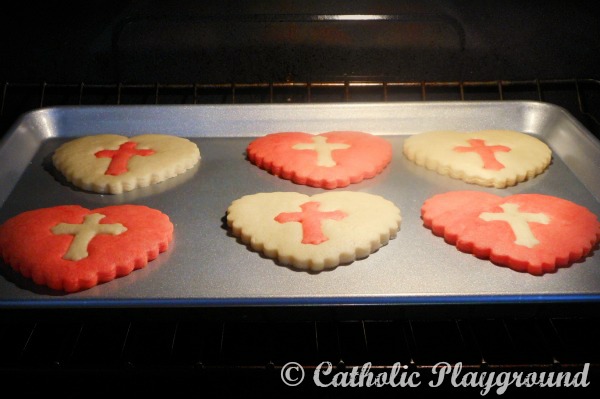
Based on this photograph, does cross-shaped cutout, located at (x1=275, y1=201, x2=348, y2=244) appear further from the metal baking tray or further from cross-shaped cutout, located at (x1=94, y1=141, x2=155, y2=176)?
cross-shaped cutout, located at (x1=94, y1=141, x2=155, y2=176)

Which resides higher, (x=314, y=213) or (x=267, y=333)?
(x=314, y=213)

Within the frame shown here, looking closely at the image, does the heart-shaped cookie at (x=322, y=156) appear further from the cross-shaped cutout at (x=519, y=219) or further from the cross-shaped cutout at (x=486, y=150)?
the cross-shaped cutout at (x=519, y=219)

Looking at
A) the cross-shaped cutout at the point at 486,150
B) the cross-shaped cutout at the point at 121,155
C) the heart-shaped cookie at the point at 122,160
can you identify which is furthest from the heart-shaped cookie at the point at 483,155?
the cross-shaped cutout at the point at 121,155

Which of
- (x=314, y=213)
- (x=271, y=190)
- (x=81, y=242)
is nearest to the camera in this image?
(x=81, y=242)

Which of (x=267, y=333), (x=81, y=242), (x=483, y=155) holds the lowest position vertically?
(x=267, y=333)

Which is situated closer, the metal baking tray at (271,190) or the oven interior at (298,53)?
the metal baking tray at (271,190)

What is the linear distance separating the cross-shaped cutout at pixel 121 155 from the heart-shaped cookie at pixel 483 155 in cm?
74

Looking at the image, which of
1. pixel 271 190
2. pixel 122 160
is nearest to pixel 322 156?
pixel 271 190

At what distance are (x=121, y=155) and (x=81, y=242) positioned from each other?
0.44m

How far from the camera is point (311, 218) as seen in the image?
148cm

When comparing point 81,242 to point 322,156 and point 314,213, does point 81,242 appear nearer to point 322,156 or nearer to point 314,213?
point 314,213

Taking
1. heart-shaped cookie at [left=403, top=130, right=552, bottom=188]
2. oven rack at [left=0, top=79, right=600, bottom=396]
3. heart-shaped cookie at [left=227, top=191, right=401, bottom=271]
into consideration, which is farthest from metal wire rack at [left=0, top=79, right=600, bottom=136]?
heart-shaped cookie at [left=227, top=191, right=401, bottom=271]

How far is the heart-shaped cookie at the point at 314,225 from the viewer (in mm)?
1381

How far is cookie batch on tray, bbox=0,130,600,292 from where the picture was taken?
137 cm
